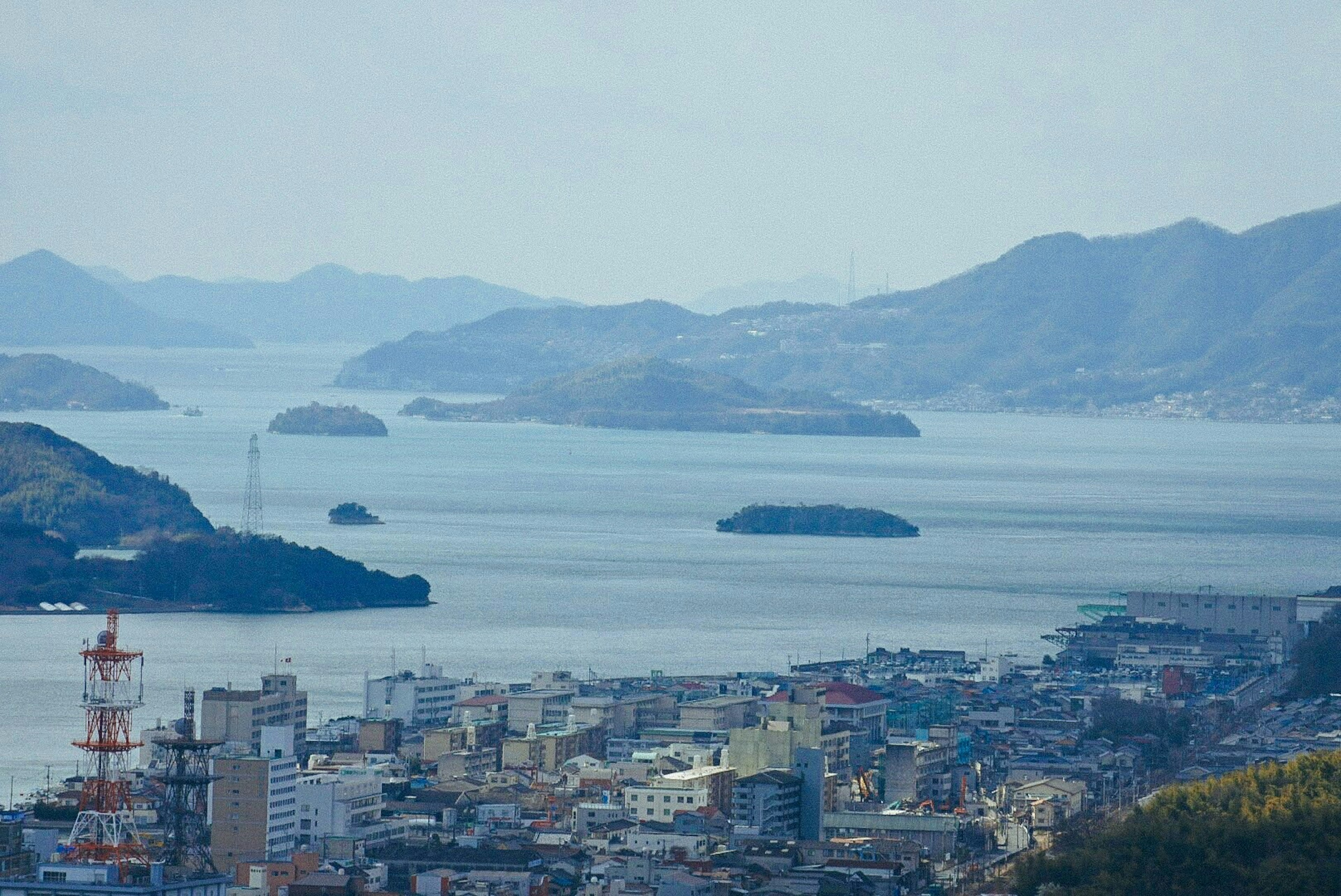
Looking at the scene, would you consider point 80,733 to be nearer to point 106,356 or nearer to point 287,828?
point 287,828

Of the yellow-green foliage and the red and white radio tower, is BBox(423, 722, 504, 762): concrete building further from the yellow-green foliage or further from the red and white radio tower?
the red and white radio tower

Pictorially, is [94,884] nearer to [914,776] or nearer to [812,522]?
[914,776]

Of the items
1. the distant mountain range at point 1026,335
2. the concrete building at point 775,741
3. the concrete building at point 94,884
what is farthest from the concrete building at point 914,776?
the distant mountain range at point 1026,335

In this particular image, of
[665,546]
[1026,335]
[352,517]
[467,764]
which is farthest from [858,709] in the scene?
[1026,335]

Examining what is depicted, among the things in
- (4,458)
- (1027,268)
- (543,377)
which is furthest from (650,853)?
(1027,268)

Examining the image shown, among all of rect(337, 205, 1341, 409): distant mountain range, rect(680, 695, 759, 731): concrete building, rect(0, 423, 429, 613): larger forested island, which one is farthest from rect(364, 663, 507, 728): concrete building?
rect(337, 205, 1341, 409): distant mountain range

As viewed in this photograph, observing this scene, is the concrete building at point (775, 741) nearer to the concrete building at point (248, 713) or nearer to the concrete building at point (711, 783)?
the concrete building at point (711, 783)

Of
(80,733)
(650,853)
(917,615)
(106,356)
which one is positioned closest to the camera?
(650,853)
